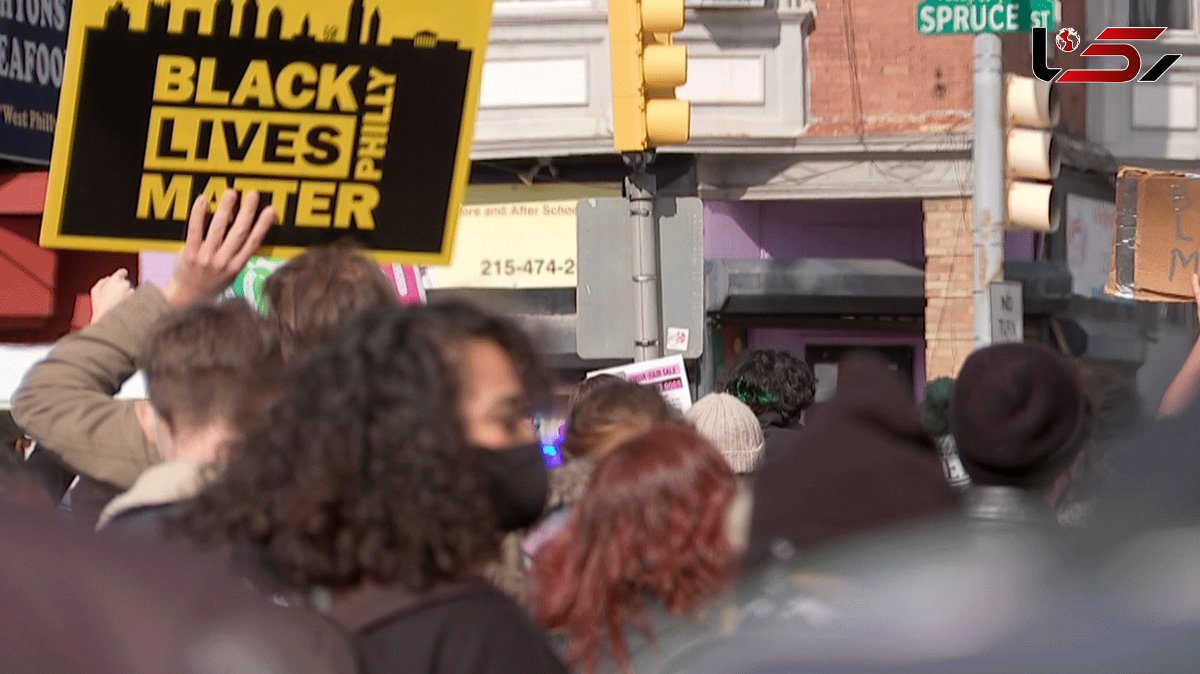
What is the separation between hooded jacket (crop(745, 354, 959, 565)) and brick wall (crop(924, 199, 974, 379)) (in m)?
11.7

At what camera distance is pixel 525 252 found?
16047mm

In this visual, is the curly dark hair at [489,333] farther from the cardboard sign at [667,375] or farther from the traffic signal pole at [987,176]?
the traffic signal pole at [987,176]

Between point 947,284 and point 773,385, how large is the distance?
27.4 ft

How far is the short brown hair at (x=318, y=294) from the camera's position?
3.63 meters

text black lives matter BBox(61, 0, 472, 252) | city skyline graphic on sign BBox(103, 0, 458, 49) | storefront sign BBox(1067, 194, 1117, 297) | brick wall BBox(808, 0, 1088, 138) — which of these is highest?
brick wall BBox(808, 0, 1088, 138)

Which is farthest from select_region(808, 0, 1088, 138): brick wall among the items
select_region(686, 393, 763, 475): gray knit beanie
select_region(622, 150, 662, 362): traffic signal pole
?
select_region(686, 393, 763, 475): gray knit beanie

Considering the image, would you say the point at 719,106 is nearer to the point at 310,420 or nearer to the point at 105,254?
the point at 105,254

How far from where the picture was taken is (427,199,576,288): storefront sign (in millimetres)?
15977

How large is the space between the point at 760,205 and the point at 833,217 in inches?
28.5

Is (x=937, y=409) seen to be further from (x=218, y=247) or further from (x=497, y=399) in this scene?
(x=497, y=399)

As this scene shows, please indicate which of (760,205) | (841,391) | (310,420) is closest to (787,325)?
(760,205)

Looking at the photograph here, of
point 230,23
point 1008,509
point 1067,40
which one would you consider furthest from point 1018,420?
point 1067,40

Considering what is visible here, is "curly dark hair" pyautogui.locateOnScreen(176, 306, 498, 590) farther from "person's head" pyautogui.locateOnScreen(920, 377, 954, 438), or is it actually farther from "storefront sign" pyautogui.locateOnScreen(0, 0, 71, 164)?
"storefront sign" pyautogui.locateOnScreen(0, 0, 71, 164)

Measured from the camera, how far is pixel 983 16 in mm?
9586
